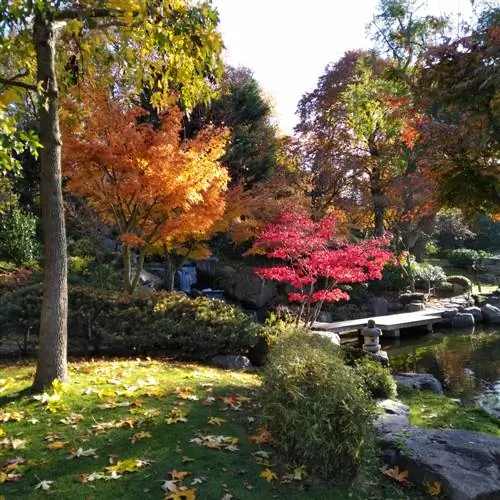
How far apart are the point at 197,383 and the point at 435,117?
5433mm

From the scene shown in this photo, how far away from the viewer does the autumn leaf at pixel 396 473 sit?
432 centimetres

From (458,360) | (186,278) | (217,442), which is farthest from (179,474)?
(186,278)

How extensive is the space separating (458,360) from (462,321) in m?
5.34

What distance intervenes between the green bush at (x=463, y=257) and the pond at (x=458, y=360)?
1582cm

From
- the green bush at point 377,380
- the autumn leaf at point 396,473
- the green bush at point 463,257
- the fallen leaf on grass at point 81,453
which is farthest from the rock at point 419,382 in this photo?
the green bush at point 463,257

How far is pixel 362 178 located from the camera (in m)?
21.7

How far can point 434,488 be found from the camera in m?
4.13

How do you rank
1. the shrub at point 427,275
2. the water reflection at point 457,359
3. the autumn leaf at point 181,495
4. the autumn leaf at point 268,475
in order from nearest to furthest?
the autumn leaf at point 181,495, the autumn leaf at point 268,475, the water reflection at point 457,359, the shrub at point 427,275

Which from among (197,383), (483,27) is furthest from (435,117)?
(197,383)

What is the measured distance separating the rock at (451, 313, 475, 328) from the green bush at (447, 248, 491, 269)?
1489cm

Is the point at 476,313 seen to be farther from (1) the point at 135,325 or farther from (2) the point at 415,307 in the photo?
(1) the point at 135,325

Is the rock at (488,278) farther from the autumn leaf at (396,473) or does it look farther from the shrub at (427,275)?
the autumn leaf at (396,473)

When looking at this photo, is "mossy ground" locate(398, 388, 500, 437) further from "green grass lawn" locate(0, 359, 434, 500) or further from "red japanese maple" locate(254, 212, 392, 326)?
"red japanese maple" locate(254, 212, 392, 326)

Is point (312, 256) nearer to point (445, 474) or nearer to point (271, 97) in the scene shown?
point (445, 474)
